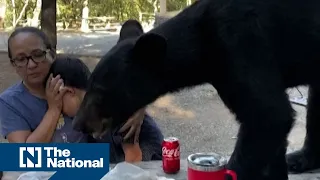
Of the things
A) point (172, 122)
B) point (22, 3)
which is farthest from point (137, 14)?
point (172, 122)

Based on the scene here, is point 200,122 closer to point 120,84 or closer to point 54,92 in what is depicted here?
point 54,92

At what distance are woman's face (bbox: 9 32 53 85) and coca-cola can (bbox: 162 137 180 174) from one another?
652mm

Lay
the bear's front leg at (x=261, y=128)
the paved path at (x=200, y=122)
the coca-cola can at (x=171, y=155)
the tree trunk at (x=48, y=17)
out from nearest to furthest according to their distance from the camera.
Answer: the bear's front leg at (x=261, y=128)
the coca-cola can at (x=171, y=155)
the paved path at (x=200, y=122)
the tree trunk at (x=48, y=17)

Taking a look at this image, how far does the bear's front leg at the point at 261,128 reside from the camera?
196 centimetres

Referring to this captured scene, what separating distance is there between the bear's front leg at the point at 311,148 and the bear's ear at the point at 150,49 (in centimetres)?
80

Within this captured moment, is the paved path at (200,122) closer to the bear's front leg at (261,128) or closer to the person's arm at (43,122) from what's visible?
the person's arm at (43,122)

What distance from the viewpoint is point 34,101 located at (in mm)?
2592

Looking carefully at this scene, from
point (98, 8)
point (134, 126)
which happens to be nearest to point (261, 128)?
point (134, 126)

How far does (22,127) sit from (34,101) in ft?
0.42

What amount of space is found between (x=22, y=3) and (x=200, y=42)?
20555 mm

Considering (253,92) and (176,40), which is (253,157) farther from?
(176,40)

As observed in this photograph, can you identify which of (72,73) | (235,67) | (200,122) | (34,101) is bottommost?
(200,122)

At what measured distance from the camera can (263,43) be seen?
6.61 ft

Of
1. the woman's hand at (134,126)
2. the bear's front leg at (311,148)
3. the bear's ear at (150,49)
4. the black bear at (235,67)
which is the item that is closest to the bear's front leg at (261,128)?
the black bear at (235,67)
